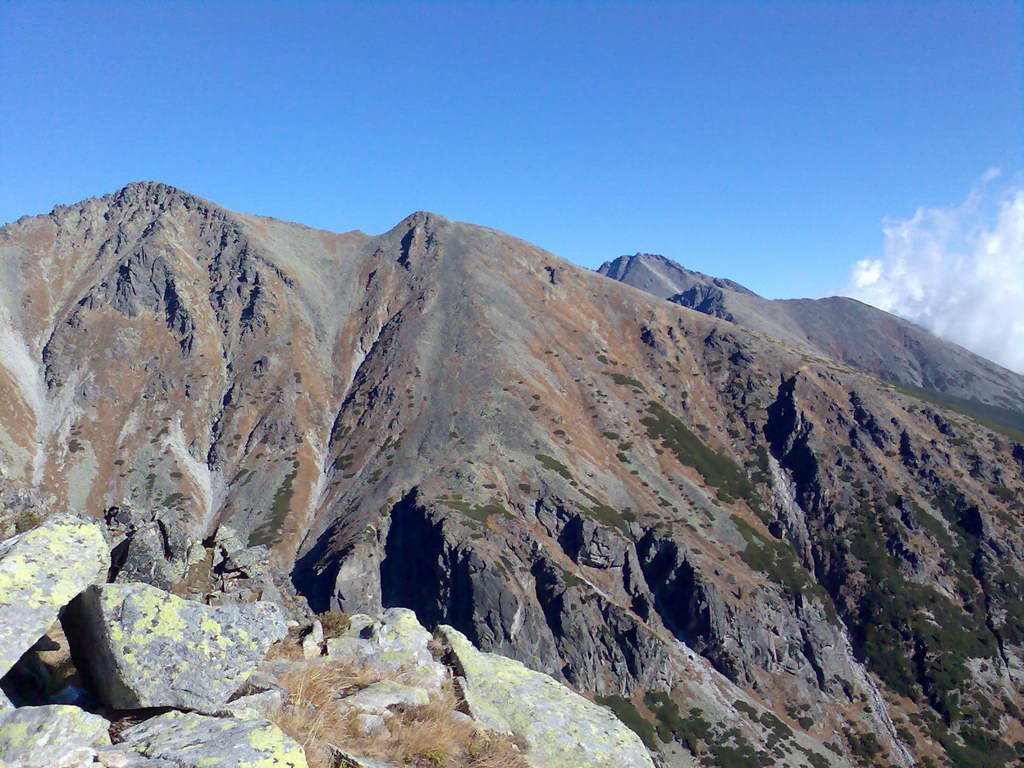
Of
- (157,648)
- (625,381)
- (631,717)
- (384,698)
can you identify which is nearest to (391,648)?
(384,698)

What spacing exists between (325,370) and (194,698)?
177 meters

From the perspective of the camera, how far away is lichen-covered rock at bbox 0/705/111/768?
6.06 metres

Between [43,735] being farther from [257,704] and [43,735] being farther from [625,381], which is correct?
[625,381]

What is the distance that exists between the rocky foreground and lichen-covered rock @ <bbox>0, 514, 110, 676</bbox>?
0.02 meters

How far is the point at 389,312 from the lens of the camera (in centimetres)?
19350

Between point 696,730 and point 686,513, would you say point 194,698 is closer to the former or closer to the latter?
point 696,730

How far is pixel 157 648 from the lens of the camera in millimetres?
7984

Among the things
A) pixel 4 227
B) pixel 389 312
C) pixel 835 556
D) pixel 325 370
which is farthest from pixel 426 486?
pixel 4 227

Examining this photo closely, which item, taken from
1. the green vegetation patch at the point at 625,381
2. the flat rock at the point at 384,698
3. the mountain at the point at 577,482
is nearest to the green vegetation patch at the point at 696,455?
the mountain at the point at 577,482

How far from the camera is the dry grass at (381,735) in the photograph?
797 cm

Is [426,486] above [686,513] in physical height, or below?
below

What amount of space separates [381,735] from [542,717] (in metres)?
3.83

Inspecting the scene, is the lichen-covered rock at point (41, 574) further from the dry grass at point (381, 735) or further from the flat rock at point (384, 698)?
the flat rock at point (384, 698)

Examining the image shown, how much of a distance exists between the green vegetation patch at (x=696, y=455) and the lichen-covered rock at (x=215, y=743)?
153m
